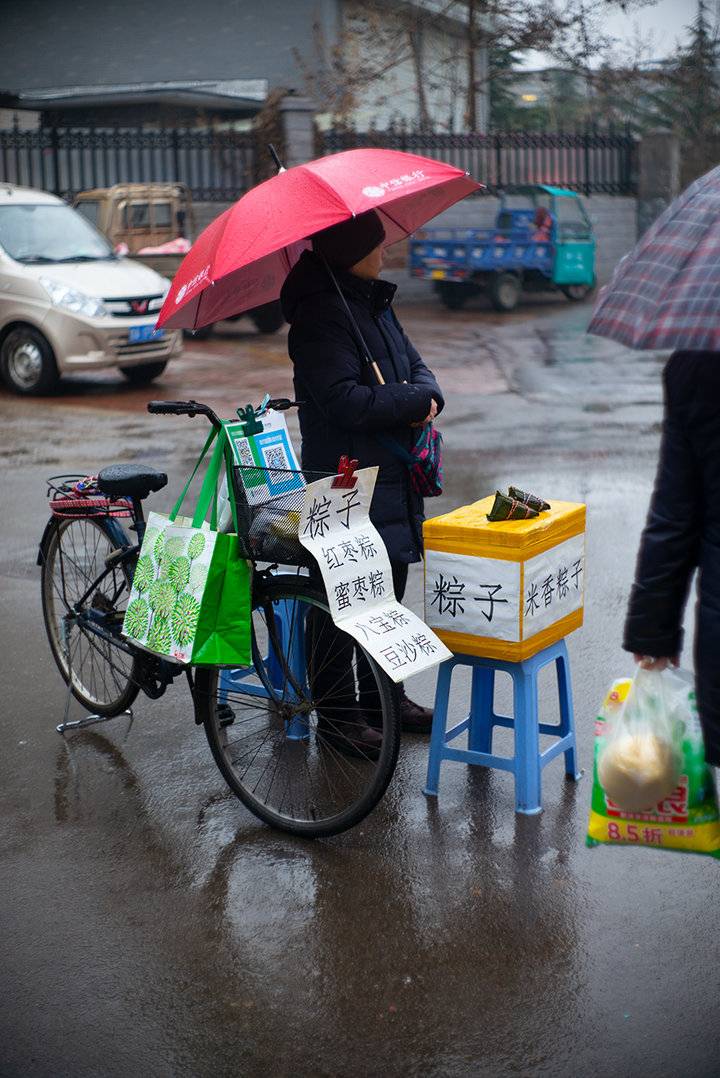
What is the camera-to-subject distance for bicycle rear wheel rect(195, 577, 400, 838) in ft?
13.4

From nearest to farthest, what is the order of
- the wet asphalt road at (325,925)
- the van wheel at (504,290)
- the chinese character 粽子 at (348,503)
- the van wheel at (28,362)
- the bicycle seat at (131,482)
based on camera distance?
the wet asphalt road at (325,925)
the chinese character 粽子 at (348,503)
the bicycle seat at (131,482)
the van wheel at (28,362)
the van wheel at (504,290)

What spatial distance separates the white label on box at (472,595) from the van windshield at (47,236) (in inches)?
409

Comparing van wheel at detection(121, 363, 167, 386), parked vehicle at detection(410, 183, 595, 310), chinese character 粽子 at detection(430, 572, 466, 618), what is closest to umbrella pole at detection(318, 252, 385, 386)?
chinese character 粽子 at detection(430, 572, 466, 618)

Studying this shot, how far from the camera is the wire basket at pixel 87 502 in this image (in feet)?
16.3

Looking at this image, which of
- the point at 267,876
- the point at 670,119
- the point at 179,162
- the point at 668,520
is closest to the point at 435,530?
the point at 267,876

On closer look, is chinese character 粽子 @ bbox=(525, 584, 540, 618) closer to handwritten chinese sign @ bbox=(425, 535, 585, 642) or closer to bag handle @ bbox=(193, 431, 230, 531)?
handwritten chinese sign @ bbox=(425, 535, 585, 642)

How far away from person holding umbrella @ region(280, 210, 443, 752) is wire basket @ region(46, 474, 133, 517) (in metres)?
0.80

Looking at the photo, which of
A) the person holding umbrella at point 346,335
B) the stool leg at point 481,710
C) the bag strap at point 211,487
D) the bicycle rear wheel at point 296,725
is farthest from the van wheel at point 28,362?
the stool leg at point 481,710

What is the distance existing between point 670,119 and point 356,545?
110 feet

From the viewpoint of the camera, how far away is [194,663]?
4133mm

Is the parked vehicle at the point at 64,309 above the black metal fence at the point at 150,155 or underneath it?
underneath

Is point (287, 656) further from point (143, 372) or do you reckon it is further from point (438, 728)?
point (143, 372)

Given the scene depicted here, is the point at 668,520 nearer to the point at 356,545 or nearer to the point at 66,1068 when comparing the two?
the point at 356,545

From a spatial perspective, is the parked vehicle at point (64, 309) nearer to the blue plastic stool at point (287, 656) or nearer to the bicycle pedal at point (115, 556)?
the bicycle pedal at point (115, 556)
